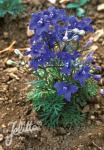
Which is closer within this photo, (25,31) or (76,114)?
(76,114)

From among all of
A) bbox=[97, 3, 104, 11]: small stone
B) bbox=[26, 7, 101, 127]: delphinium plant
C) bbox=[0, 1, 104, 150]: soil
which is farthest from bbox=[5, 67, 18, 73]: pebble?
bbox=[97, 3, 104, 11]: small stone

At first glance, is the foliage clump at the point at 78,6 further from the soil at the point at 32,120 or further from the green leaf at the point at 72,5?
the soil at the point at 32,120

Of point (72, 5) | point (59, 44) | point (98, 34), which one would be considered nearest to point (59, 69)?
point (59, 44)

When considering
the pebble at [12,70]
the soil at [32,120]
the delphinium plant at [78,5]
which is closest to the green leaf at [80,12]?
the delphinium plant at [78,5]

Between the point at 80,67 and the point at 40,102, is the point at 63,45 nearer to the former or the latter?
the point at 80,67

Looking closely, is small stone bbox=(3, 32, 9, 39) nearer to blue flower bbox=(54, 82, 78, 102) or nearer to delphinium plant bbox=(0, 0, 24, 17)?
delphinium plant bbox=(0, 0, 24, 17)

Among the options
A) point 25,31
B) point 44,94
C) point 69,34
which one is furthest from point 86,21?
point 25,31

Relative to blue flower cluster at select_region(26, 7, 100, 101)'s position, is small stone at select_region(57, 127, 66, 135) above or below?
below
